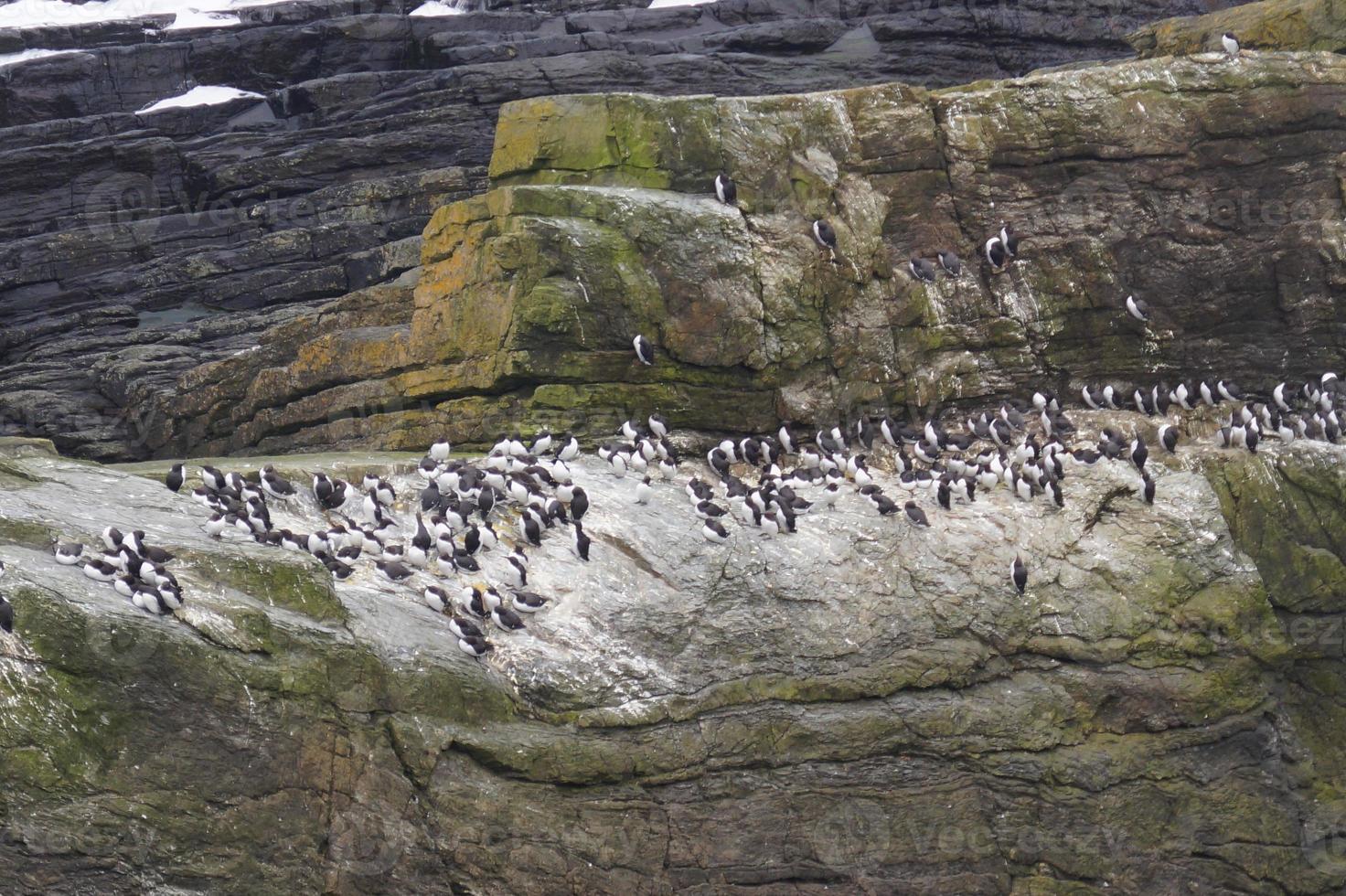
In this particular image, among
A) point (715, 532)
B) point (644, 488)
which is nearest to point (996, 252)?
point (644, 488)

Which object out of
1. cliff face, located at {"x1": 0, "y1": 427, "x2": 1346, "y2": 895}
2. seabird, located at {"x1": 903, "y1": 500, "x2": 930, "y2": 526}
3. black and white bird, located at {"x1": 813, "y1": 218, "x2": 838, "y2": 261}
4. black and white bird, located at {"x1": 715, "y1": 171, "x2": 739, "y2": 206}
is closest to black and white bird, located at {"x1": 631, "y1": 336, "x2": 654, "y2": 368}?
cliff face, located at {"x1": 0, "y1": 427, "x2": 1346, "y2": 895}

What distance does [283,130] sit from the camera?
35469 mm

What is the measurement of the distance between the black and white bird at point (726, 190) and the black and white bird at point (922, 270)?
9.70 ft

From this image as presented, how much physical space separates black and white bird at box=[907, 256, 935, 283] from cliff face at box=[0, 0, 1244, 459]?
10886mm

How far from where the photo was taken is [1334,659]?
21156 mm

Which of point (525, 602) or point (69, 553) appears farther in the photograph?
point (525, 602)

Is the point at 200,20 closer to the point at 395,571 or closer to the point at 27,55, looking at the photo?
the point at 27,55

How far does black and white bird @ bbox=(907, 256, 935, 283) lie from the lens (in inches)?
962

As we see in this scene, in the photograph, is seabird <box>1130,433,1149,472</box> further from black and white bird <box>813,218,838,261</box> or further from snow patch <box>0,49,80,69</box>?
snow patch <box>0,49,80,69</box>

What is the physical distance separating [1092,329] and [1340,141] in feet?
15.8

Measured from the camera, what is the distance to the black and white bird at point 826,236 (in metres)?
23.6

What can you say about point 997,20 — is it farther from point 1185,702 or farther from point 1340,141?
point 1185,702

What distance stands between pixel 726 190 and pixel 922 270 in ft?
10.8

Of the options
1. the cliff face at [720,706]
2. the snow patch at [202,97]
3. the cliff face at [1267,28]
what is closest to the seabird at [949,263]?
the cliff face at [720,706]
